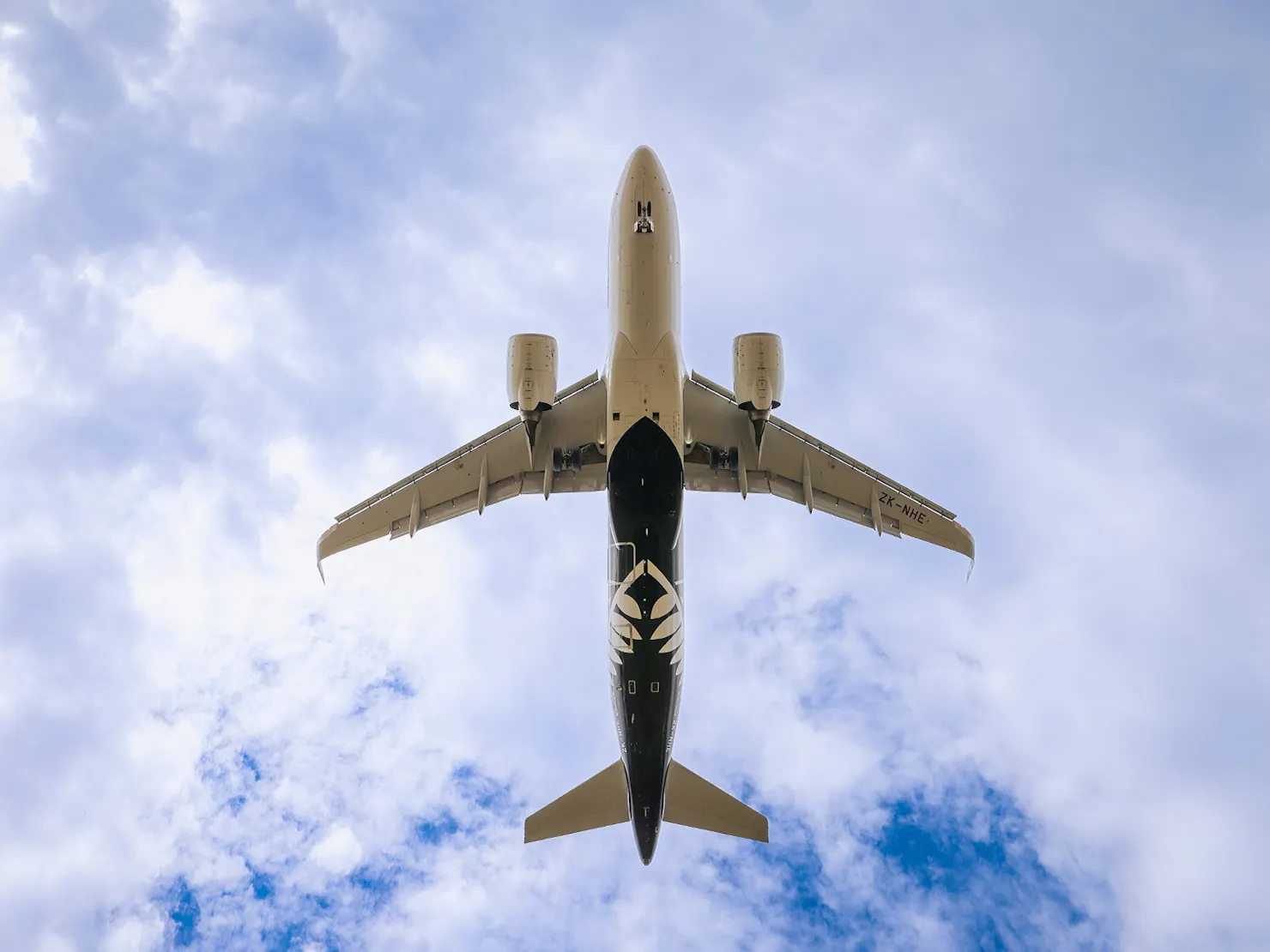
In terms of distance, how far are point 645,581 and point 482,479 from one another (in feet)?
26.2

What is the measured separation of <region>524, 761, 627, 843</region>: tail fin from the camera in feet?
107

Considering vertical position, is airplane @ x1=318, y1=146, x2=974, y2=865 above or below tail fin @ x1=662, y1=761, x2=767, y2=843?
above

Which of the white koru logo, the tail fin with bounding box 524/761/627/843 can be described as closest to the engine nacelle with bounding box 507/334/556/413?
the white koru logo

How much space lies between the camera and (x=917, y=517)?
32812mm

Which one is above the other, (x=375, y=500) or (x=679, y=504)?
(x=375, y=500)

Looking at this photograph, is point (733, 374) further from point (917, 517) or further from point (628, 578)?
point (917, 517)

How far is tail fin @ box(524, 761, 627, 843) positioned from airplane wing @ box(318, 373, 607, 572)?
959 centimetres

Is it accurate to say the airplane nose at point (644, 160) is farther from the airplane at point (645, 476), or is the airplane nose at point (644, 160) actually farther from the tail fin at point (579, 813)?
the tail fin at point (579, 813)

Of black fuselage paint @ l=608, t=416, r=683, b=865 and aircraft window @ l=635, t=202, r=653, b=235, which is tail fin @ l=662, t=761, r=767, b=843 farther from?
aircraft window @ l=635, t=202, r=653, b=235

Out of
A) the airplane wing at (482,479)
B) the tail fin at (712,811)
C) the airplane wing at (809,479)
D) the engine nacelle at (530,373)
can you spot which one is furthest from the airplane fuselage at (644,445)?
the tail fin at (712,811)

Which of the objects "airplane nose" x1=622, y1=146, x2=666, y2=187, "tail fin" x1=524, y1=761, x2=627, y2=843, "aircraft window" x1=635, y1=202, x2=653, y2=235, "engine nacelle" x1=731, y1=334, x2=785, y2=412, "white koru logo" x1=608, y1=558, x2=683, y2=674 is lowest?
"tail fin" x1=524, y1=761, x2=627, y2=843

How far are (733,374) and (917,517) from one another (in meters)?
9.07

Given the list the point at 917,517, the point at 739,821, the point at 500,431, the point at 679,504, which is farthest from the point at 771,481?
the point at 739,821

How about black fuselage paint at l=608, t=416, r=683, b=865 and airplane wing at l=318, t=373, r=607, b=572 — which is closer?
black fuselage paint at l=608, t=416, r=683, b=865
